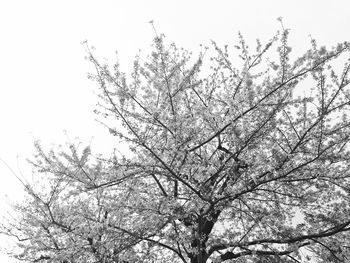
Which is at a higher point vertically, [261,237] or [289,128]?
[289,128]

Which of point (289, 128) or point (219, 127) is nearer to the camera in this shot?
point (219, 127)

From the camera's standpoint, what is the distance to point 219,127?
228 inches

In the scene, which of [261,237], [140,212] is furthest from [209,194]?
A: [261,237]

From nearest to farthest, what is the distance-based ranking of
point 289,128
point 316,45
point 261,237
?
1. point 316,45
2. point 289,128
3. point 261,237

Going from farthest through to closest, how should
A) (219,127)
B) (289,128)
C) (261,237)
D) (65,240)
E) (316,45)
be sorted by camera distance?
(65,240), (261,237), (289,128), (219,127), (316,45)

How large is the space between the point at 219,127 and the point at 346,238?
417 centimetres

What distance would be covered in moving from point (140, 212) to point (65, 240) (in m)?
3.50

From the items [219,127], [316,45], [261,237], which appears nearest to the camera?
[316,45]

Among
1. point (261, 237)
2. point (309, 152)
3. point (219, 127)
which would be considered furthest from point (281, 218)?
point (219, 127)

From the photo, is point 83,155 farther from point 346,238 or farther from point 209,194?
point 346,238

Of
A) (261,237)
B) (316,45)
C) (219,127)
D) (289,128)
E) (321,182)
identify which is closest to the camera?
(316,45)

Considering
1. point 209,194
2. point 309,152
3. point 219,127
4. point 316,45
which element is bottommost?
point 209,194

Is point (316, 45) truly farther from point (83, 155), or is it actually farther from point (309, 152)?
point (83, 155)

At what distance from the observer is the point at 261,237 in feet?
23.9
